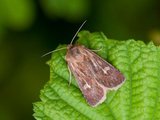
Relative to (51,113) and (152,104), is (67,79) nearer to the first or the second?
(51,113)

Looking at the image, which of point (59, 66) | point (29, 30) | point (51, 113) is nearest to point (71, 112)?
point (51, 113)

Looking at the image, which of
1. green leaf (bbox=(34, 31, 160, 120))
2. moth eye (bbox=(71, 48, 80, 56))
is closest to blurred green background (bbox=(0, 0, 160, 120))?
moth eye (bbox=(71, 48, 80, 56))

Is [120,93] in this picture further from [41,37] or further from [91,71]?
[41,37]

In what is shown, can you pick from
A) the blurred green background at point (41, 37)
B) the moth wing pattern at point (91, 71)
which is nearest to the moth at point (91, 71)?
the moth wing pattern at point (91, 71)

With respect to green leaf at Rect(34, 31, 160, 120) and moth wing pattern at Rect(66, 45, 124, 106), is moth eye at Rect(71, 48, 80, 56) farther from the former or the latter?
green leaf at Rect(34, 31, 160, 120)

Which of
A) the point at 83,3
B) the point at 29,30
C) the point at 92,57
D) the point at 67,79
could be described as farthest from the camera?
the point at 29,30

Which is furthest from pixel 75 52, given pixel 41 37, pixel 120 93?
pixel 41 37

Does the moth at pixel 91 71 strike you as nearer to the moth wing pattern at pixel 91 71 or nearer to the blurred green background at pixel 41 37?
the moth wing pattern at pixel 91 71
